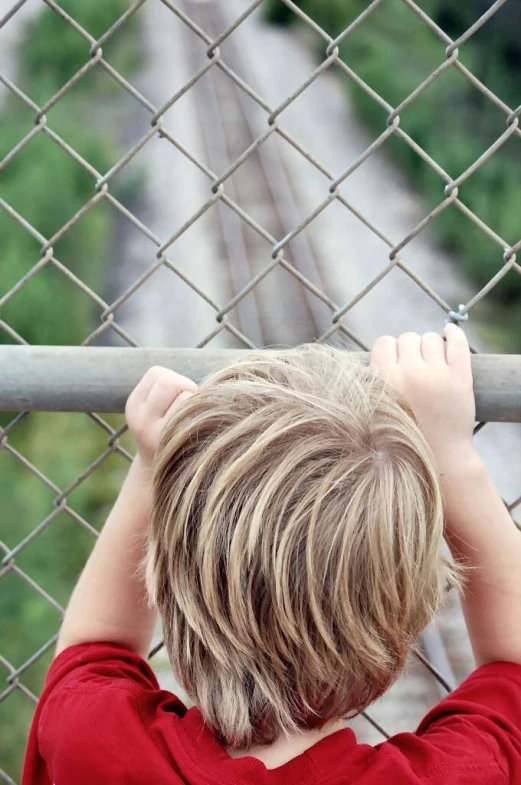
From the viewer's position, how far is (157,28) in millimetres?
23234

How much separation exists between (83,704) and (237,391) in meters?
0.40

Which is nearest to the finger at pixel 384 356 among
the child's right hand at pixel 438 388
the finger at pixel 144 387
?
the child's right hand at pixel 438 388

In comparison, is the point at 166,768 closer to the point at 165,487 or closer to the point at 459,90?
the point at 165,487

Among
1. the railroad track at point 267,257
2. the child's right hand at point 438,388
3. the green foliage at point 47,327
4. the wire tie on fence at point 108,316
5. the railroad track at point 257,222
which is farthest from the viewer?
the railroad track at point 257,222

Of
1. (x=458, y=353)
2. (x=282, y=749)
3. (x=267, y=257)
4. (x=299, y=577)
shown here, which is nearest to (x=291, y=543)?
(x=299, y=577)

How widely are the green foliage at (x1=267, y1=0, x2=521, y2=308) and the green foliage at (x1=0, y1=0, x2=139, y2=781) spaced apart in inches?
129

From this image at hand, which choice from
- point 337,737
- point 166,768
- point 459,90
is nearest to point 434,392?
point 337,737

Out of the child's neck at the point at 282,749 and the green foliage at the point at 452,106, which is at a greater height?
the green foliage at the point at 452,106

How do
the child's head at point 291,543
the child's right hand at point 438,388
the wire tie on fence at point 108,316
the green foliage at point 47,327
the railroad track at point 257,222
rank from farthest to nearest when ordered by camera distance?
the railroad track at point 257,222, the green foliage at point 47,327, the wire tie on fence at point 108,316, the child's right hand at point 438,388, the child's head at point 291,543

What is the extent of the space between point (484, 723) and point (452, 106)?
13.0 metres

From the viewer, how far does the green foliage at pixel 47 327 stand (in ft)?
18.2

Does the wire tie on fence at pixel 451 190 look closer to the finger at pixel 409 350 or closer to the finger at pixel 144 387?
the finger at pixel 409 350

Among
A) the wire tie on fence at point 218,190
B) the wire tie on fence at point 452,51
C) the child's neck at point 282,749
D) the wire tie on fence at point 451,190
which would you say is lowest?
the child's neck at point 282,749

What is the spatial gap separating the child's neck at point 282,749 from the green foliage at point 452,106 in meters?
8.61
